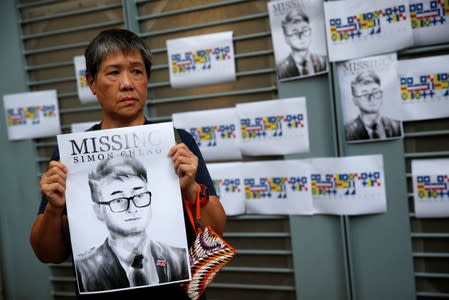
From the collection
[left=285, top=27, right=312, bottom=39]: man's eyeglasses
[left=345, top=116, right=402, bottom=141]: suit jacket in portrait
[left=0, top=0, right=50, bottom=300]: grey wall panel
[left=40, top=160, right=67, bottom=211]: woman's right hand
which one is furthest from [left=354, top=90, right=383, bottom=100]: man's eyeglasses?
[left=0, top=0, right=50, bottom=300]: grey wall panel

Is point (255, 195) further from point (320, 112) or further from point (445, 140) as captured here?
point (445, 140)

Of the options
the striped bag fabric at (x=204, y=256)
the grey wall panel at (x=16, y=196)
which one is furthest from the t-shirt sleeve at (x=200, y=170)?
the grey wall panel at (x=16, y=196)

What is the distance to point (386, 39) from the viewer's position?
2900mm

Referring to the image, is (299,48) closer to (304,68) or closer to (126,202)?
(304,68)

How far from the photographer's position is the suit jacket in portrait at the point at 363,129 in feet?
9.62

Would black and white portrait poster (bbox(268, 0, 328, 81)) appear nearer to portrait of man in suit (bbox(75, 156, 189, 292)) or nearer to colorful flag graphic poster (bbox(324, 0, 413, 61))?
colorful flag graphic poster (bbox(324, 0, 413, 61))

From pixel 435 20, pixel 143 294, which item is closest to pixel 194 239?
pixel 143 294

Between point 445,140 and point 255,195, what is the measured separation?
1.20m

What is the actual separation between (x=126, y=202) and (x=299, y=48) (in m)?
1.83

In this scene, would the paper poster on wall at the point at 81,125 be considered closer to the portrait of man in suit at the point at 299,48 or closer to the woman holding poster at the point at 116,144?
the portrait of man in suit at the point at 299,48

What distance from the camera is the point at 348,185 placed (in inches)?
122

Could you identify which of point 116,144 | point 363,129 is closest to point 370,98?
point 363,129

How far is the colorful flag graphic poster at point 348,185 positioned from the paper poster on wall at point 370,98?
15 centimetres

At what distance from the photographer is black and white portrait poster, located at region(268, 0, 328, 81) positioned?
3.08 meters
